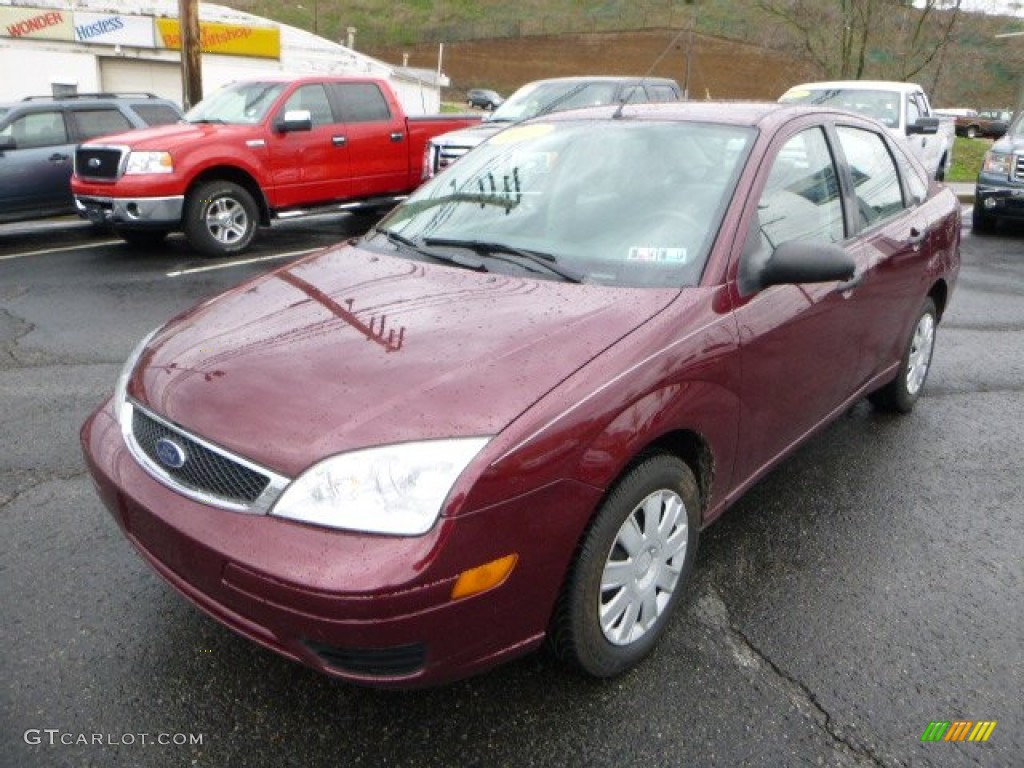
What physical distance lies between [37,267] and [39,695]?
706 centimetres

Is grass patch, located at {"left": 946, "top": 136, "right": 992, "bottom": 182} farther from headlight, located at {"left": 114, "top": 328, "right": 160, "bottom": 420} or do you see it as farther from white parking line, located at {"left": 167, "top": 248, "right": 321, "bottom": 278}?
headlight, located at {"left": 114, "top": 328, "right": 160, "bottom": 420}

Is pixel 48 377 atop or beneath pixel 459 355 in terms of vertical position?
beneath

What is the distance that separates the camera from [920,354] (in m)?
4.62

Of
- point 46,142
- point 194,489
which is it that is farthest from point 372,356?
point 46,142

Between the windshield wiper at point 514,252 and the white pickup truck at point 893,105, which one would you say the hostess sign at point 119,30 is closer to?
the white pickup truck at point 893,105

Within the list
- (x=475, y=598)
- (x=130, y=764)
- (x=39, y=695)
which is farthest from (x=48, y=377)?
(x=475, y=598)

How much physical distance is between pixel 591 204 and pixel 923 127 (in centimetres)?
1020

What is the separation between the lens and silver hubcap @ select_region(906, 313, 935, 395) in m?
4.48

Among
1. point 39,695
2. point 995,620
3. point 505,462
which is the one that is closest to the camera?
point 505,462

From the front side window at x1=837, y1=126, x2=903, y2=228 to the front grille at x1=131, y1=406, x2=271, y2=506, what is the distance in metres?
2.82

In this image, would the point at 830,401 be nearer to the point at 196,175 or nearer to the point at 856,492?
the point at 856,492

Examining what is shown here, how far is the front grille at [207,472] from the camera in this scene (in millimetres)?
2066

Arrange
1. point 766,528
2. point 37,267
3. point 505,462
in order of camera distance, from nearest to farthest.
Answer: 1. point 505,462
2. point 766,528
3. point 37,267

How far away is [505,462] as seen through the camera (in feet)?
6.51
